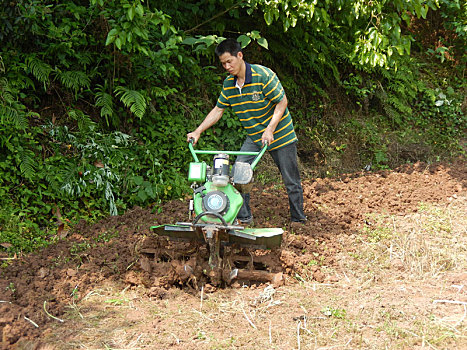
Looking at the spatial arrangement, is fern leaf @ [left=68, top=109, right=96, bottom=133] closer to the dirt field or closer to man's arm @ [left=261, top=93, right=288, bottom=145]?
the dirt field

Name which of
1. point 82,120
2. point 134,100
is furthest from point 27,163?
point 134,100

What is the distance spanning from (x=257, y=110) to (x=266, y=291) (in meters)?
1.90

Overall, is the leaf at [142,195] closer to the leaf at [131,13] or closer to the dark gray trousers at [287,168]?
the dark gray trousers at [287,168]

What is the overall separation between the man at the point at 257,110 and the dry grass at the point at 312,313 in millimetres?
1152

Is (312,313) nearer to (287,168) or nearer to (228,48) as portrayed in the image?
(287,168)

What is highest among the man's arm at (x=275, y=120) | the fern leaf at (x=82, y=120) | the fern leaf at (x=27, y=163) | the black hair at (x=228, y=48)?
the black hair at (x=228, y=48)

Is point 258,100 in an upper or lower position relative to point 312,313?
upper

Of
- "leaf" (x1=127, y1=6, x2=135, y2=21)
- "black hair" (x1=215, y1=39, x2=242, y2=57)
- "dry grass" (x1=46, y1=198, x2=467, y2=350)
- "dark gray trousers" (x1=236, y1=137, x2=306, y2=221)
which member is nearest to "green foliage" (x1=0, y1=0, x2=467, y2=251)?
"leaf" (x1=127, y1=6, x2=135, y2=21)

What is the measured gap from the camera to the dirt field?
3215mm

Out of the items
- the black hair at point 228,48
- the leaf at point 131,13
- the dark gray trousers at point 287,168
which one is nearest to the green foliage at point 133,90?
the leaf at point 131,13

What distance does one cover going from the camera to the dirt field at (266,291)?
127 inches

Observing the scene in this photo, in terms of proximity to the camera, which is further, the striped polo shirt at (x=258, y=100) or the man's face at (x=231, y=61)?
the striped polo shirt at (x=258, y=100)

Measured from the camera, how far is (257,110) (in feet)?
16.0

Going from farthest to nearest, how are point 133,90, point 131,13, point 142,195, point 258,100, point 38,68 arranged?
point 133,90 < point 142,195 < point 38,68 < point 131,13 < point 258,100
